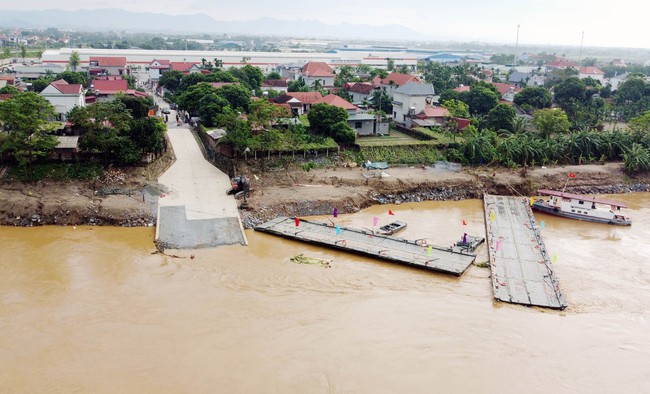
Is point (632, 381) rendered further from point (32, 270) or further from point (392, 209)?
point (32, 270)

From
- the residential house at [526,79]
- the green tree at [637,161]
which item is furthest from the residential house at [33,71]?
the residential house at [526,79]

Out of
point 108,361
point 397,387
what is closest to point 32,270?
point 108,361

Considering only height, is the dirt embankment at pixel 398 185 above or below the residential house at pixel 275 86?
below

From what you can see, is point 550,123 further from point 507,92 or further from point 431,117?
point 507,92

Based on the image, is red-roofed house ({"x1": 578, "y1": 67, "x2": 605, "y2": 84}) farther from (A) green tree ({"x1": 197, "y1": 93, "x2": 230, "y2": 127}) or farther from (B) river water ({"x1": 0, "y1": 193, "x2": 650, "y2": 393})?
(B) river water ({"x1": 0, "y1": 193, "x2": 650, "y2": 393})

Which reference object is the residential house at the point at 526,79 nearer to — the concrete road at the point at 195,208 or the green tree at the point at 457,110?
the green tree at the point at 457,110

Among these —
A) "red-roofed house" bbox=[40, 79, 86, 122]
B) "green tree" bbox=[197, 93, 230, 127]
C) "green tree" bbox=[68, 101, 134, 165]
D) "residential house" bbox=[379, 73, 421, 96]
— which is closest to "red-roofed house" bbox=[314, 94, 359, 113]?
"green tree" bbox=[197, 93, 230, 127]

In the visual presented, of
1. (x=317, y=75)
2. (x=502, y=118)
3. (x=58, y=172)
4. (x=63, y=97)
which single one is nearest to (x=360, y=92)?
(x=317, y=75)
